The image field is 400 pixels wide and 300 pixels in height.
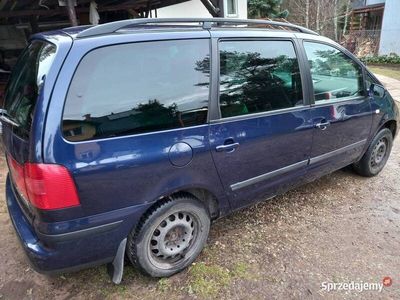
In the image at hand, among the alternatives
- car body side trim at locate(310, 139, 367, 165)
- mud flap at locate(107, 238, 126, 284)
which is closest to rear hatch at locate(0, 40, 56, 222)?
mud flap at locate(107, 238, 126, 284)

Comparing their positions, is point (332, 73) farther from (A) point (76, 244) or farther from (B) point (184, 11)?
(B) point (184, 11)

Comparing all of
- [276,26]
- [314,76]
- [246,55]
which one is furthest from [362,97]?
[246,55]

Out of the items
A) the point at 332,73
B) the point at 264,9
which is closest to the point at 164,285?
the point at 332,73

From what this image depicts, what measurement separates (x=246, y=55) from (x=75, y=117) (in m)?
1.45

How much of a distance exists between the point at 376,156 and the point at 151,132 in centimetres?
336

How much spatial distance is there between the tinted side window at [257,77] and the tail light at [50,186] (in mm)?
1183

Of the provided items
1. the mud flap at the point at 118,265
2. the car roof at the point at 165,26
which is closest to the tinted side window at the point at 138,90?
the car roof at the point at 165,26

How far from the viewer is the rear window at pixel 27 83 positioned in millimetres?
2012

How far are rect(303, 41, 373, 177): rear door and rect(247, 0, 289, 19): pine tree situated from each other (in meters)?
18.4

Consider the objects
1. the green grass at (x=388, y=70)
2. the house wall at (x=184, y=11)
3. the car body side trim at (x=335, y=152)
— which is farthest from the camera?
the green grass at (x=388, y=70)

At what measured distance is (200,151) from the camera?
239 centimetres

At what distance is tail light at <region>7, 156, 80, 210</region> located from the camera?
1.88 m

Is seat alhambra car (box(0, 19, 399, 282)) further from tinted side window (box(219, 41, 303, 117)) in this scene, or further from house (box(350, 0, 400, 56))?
house (box(350, 0, 400, 56))

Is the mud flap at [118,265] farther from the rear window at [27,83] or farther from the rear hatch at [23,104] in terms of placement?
the rear window at [27,83]
